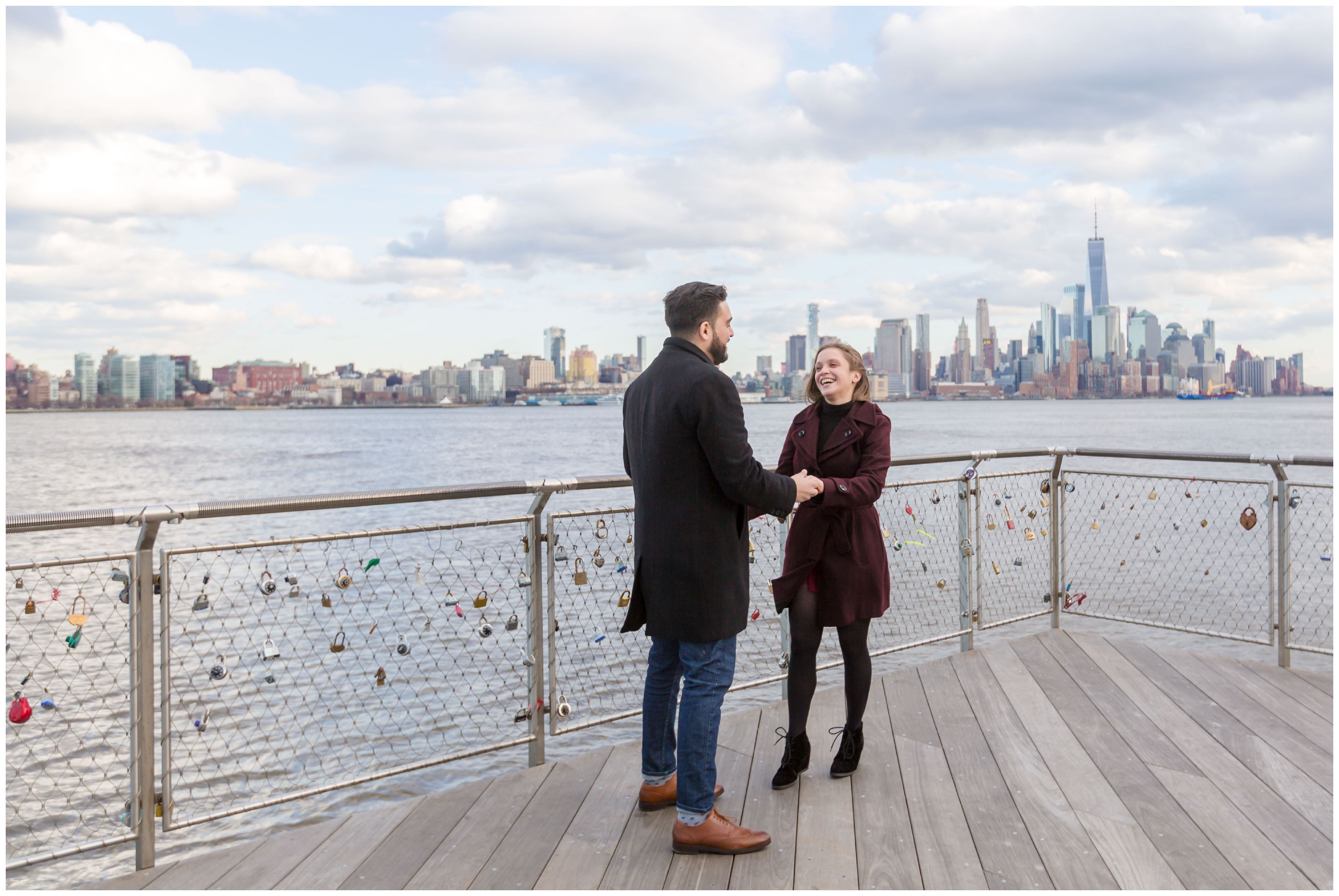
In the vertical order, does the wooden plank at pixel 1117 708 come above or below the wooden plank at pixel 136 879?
above

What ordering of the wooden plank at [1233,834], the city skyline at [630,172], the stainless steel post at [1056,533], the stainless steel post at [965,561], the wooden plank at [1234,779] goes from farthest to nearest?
the city skyline at [630,172] → the stainless steel post at [1056,533] → the stainless steel post at [965,561] → the wooden plank at [1234,779] → the wooden plank at [1233,834]

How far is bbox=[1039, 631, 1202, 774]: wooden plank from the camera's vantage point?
3346 mm

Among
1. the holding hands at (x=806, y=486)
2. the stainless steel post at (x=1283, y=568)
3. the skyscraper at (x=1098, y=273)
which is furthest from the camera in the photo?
the skyscraper at (x=1098, y=273)

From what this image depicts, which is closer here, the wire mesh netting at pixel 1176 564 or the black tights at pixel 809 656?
the black tights at pixel 809 656

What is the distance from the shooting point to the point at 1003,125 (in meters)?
10.4

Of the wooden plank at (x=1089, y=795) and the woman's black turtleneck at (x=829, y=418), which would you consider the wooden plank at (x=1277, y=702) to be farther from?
the woman's black turtleneck at (x=829, y=418)

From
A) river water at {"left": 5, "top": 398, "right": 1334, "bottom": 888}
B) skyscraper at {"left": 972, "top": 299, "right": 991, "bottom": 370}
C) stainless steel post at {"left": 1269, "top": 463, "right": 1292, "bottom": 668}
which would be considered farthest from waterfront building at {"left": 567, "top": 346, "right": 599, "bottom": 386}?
stainless steel post at {"left": 1269, "top": 463, "right": 1292, "bottom": 668}

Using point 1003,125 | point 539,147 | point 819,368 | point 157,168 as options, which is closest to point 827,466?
point 819,368

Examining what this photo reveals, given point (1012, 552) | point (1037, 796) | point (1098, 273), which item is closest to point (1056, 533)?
point (1037, 796)

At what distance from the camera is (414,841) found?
2.73 meters

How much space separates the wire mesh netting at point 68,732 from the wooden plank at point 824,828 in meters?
2.07

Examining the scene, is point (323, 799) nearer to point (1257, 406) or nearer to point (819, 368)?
point (819, 368)

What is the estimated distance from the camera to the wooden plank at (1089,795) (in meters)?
2.50

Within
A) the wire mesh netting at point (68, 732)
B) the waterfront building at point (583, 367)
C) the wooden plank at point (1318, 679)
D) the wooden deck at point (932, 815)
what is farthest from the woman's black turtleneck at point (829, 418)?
the waterfront building at point (583, 367)
